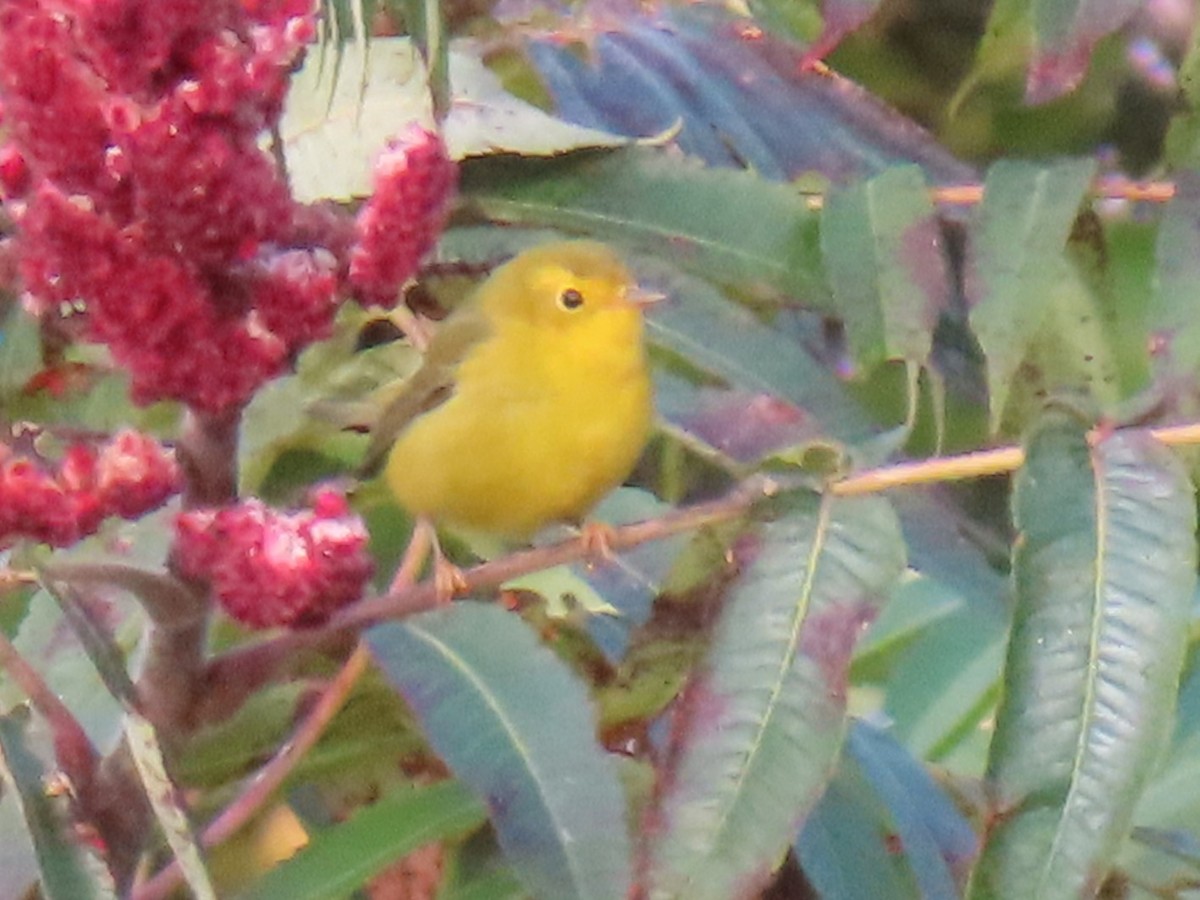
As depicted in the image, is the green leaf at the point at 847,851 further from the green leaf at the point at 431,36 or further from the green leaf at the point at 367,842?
the green leaf at the point at 431,36

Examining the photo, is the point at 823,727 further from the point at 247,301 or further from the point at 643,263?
the point at 643,263

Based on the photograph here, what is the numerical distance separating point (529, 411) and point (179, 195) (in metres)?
0.87

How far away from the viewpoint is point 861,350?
3.20ft

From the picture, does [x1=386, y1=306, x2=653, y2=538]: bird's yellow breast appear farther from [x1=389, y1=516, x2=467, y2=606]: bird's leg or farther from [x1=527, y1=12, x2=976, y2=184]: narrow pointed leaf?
[x1=527, y1=12, x2=976, y2=184]: narrow pointed leaf

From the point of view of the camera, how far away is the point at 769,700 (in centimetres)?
79

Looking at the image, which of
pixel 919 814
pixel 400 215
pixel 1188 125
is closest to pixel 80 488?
pixel 400 215

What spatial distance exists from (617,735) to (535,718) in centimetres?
27

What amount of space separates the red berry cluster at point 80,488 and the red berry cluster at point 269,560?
39 millimetres

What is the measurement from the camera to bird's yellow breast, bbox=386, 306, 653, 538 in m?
1.56

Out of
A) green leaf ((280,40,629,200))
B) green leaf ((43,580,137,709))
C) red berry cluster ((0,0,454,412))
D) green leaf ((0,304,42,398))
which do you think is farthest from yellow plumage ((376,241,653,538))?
green leaf ((43,580,137,709))

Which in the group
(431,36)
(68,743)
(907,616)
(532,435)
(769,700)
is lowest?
(907,616)

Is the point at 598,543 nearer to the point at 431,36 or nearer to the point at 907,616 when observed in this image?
the point at 431,36

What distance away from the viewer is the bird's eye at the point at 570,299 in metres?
1.74

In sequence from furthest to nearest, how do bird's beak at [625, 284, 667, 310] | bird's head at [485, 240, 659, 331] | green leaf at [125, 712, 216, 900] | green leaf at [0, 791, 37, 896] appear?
bird's head at [485, 240, 659, 331], bird's beak at [625, 284, 667, 310], green leaf at [0, 791, 37, 896], green leaf at [125, 712, 216, 900]
